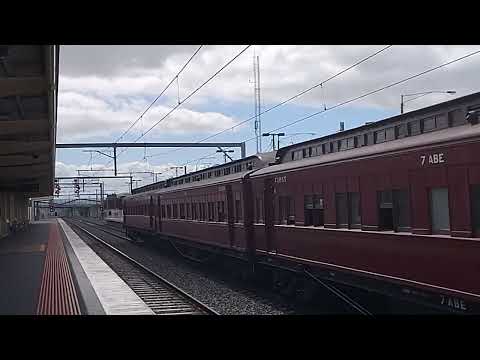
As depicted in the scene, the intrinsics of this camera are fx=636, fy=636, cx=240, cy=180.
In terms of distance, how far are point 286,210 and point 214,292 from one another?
362cm

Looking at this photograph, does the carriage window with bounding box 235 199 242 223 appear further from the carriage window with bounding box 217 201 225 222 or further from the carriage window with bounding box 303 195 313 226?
the carriage window with bounding box 303 195 313 226

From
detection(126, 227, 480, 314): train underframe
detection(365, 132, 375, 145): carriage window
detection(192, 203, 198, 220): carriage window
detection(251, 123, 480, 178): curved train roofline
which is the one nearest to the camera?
detection(251, 123, 480, 178): curved train roofline

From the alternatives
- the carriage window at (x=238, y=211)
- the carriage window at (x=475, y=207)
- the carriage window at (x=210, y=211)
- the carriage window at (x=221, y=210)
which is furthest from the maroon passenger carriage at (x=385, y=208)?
the carriage window at (x=210, y=211)

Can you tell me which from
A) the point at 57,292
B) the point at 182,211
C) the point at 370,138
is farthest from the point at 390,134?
the point at 182,211

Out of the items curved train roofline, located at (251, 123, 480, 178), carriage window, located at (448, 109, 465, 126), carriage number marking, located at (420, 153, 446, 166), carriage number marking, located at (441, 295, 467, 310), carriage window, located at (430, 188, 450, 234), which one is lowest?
carriage number marking, located at (441, 295, 467, 310)

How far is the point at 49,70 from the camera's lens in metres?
14.4

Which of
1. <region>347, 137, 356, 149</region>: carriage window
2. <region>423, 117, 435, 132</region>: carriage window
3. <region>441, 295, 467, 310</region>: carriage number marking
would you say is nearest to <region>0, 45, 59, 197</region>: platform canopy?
<region>347, 137, 356, 149</region>: carriage window

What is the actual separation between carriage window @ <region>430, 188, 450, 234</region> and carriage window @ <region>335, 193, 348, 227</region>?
251 cm

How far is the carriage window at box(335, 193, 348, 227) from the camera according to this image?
33.2 ft

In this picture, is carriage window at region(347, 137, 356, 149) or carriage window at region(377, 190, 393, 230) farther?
carriage window at region(347, 137, 356, 149)

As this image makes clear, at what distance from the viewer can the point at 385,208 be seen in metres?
8.85
